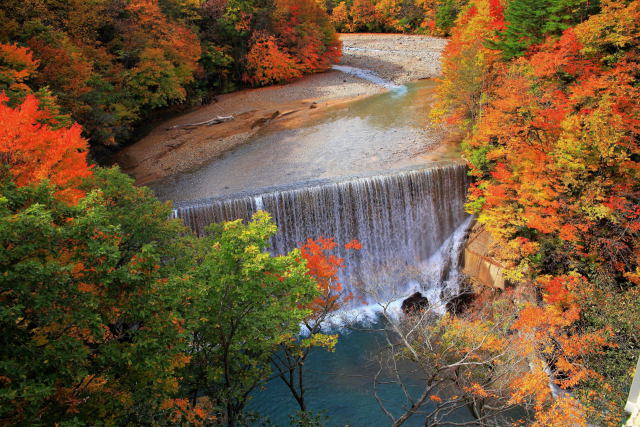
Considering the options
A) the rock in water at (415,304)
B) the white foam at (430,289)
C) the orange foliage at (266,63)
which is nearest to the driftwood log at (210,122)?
the orange foliage at (266,63)

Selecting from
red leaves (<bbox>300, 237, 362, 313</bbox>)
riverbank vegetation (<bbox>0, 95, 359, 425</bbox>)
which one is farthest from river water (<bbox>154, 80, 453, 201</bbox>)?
riverbank vegetation (<bbox>0, 95, 359, 425</bbox>)

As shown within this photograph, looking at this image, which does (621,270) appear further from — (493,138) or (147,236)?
(147,236)

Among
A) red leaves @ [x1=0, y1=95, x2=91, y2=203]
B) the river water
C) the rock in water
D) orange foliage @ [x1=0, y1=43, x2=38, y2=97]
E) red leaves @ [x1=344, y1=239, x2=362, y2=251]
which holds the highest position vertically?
orange foliage @ [x1=0, y1=43, x2=38, y2=97]

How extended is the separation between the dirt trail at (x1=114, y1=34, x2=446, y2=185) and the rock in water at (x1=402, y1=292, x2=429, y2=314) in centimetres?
1134

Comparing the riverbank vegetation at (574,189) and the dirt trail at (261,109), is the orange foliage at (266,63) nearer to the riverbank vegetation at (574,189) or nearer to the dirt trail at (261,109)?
the dirt trail at (261,109)

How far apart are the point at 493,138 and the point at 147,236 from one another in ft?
44.6

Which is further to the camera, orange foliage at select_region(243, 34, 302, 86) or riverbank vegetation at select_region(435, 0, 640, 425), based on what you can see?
orange foliage at select_region(243, 34, 302, 86)

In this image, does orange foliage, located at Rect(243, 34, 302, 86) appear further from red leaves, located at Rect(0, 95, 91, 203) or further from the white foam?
red leaves, located at Rect(0, 95, 91, 203)

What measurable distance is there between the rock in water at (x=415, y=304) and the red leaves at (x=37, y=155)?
37.2ft

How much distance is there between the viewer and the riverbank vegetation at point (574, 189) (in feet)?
38.2

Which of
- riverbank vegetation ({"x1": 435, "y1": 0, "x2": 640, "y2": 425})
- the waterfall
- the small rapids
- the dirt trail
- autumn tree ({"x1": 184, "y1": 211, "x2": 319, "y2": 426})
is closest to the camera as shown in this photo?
autumn tree ({"x1": 184, "y1": 211, "x2": 319, "y2": 426})

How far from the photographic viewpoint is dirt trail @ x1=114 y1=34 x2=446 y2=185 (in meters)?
21.9

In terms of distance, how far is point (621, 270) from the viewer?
44.5ft

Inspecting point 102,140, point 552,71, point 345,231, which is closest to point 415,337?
point 345,231
